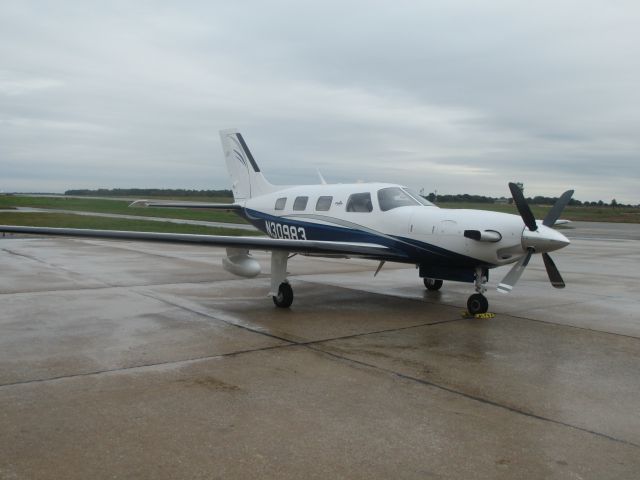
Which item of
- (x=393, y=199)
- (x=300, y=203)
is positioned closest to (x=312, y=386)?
(x=393, y=199)

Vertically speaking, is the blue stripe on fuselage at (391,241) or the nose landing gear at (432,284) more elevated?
the blue stripe on fuselage at (391,241)

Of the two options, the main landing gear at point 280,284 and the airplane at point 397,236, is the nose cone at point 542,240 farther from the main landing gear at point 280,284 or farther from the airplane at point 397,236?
the main landing gear at point 280,284

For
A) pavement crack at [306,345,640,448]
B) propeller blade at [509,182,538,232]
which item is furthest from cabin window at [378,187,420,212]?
pavement crack at [306,345,640,448]

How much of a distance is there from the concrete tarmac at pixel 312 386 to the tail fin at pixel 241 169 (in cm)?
436

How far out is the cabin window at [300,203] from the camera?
40.4 ft

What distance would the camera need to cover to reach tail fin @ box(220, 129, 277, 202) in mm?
15086

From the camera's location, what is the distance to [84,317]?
881 centimetres

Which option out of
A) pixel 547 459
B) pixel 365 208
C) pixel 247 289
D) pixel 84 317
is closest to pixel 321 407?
pixel 547 459

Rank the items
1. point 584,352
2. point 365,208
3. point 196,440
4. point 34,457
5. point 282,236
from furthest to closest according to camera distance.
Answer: point 282,236
point 365,208
point 584,352
point 196,440
point 34,457

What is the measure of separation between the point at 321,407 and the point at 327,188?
7473 millimetres

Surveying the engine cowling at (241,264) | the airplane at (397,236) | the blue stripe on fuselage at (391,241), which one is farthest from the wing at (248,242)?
the engine cowling at (241,264)

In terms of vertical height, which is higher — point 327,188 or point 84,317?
point 327,188

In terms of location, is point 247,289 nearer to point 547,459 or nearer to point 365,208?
point 365,208

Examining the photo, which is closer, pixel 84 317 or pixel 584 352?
pixel 584 352
